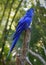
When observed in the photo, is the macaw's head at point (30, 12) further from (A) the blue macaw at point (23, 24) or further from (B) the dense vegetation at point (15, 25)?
(B) the dense vegetation at point (15, 25)

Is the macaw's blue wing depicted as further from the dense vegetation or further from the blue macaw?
the dense vegetation

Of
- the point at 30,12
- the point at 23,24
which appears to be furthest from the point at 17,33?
the point at 30,12

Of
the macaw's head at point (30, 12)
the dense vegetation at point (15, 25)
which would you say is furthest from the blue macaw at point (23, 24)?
the dense vegetation at point (15, 25)

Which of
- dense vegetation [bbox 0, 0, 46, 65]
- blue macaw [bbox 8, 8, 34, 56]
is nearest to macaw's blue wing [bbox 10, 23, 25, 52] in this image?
blue macaw [bbox 8, 8, 34, 56]

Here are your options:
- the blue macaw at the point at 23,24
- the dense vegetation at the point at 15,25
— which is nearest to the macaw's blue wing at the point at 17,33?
the blue macaw at the point at 23,24

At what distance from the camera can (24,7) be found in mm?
2156

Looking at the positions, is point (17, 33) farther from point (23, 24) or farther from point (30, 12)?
point (30, 12)

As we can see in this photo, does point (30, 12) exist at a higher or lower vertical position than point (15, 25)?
higher

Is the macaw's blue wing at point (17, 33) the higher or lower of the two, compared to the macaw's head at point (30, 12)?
lower

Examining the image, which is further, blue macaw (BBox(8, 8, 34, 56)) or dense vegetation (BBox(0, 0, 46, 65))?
dense vegetation (BBox(0, 0, 46, 65))

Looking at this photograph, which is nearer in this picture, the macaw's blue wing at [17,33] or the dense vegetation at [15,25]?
the macaw's blue wing at [17,33]

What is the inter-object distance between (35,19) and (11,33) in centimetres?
25

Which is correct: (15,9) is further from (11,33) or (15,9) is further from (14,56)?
(14,56)

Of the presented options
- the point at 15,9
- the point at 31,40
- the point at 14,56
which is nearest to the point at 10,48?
the point at 14,56
